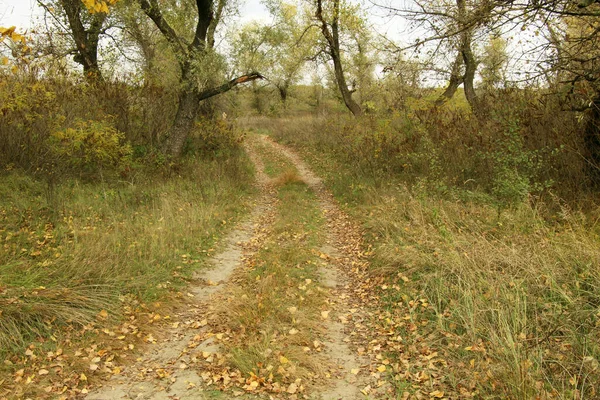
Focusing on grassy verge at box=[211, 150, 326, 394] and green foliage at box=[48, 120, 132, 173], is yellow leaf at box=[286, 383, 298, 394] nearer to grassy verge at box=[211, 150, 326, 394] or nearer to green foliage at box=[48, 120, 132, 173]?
grassy verge at box=[211, 150, 326, 394]

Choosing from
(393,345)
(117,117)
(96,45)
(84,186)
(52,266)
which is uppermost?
(96,45)

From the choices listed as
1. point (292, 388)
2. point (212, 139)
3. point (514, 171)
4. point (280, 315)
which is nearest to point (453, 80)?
point (514, 171)

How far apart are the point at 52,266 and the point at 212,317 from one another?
7.66 feet

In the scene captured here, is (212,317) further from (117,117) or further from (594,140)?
(117,117)

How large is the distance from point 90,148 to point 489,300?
9541 mm

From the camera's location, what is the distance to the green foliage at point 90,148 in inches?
389

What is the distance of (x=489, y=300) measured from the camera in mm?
4750

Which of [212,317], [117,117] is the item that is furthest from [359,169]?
[212,317]

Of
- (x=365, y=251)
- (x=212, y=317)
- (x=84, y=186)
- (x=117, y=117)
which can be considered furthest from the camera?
(x=117, y=117)

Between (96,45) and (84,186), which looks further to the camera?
(96,45)

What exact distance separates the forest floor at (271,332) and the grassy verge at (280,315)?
0.01 meters

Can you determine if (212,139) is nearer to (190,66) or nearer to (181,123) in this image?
(181,123)

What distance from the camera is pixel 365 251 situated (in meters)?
7.55

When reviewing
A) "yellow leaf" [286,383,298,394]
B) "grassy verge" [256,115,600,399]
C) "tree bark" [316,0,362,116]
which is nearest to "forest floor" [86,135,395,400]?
"yellow leaf" [286,383,298,394]
